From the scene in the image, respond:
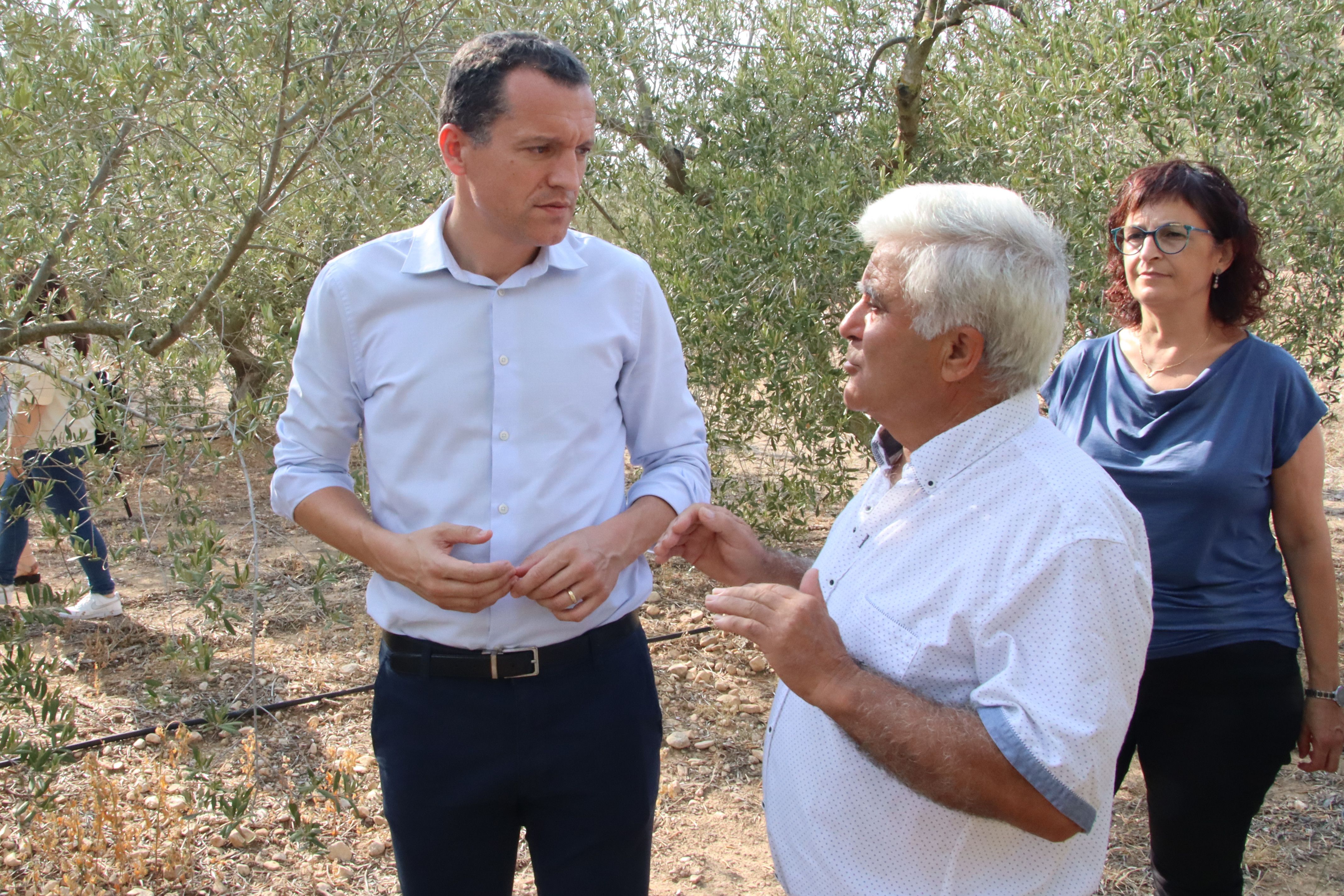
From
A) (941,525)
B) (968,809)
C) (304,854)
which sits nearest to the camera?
(968,809)

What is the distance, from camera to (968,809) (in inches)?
52.6

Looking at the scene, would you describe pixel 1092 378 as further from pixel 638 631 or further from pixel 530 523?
pixel 530 523

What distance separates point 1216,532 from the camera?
2.13m

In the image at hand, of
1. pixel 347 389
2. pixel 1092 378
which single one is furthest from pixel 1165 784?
pixel 347 389

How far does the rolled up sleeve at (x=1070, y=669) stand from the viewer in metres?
1.28

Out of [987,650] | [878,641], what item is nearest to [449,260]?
[878,641]

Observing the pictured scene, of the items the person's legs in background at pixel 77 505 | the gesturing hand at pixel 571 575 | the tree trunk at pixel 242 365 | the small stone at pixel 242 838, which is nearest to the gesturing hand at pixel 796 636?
the gesturing hand at pixel 571 575

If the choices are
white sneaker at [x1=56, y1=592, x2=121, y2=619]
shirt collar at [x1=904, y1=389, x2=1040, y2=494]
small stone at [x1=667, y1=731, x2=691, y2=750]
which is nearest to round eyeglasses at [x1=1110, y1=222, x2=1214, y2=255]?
shirt collar at [x1=904, y1=389, x2=1040, y2=494]

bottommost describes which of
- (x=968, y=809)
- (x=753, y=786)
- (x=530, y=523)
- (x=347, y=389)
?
(x=753, y=786)

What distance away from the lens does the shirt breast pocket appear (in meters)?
1.44

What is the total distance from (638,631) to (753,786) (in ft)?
6.95

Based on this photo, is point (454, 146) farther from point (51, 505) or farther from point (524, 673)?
point (51, 505)

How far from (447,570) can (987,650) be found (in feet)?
2.77

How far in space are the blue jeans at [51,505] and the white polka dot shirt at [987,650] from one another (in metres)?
1.49
